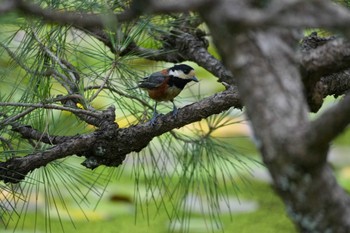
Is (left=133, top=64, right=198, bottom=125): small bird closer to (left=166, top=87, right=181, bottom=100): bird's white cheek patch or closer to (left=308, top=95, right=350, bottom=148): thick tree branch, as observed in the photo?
(left=166, top=87, right=181, bottom=100): bird's white cheek patch

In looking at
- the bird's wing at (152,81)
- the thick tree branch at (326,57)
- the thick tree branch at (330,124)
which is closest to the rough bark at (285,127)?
the thick tree branch at (330,124)

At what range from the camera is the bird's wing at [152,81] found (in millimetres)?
1257

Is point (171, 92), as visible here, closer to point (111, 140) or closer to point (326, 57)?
point (111, 140)

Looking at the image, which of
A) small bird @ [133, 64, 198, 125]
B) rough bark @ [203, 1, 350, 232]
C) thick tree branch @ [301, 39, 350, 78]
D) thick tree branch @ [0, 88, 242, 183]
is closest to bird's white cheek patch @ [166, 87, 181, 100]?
small bird @ [133, 64, 198, 125]

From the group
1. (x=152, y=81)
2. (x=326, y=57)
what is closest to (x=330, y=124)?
(x=326, y=57)

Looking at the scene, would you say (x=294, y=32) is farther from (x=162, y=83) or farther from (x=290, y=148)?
(x=162, y=83)

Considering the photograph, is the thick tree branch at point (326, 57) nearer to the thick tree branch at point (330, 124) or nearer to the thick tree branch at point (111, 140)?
the thick tree branch at point (330, 124)

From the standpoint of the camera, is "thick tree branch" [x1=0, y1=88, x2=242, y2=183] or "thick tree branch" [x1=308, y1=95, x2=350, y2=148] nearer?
"thick tree branch" [x1=308, y1=95, x2=350, y2=148]

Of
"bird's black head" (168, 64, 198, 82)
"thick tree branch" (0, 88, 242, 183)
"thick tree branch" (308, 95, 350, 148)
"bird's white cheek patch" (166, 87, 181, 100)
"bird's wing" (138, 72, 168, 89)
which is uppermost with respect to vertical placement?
"bird's black head" (168, 64, 198, 82)

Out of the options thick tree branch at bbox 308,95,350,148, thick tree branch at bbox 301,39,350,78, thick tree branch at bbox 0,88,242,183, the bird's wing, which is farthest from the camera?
the bird's wing

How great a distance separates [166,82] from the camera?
1.32m

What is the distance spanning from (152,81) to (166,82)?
34 millimetres

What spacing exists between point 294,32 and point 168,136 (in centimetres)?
81

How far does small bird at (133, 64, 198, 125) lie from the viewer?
4.22 feet
